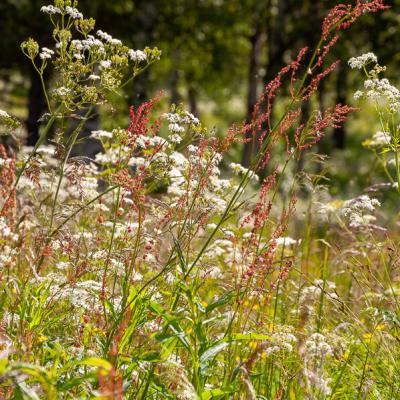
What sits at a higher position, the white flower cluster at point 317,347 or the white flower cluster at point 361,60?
the white flower cluster at point 361,60

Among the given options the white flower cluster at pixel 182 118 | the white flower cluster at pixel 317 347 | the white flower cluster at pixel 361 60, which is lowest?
the white flower cluster at pixel 317 347

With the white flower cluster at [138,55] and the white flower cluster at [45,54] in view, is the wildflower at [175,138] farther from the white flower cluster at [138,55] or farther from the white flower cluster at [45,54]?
the white flower cluster at [45,54]

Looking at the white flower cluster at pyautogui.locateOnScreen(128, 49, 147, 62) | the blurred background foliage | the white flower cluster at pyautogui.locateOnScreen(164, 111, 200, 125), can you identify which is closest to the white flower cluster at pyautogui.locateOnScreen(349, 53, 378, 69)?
the white flower cluster at pyautogui.locateOnScreen(164, 111, 200, 125)

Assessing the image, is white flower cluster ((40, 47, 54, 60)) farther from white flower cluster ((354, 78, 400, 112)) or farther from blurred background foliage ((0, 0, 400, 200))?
blurred background foliage ((0, 0, 400, 200))

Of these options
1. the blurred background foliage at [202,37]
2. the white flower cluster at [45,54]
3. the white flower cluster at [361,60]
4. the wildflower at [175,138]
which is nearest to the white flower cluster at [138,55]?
the white flower cluster at [45,54]

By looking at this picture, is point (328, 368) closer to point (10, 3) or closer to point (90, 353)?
point (90, 353)

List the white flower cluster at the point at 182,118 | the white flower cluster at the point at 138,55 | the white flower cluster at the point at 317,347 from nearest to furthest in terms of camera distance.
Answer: the white flower cluster at the point at 317,347, the white flower cluster at the point at 182,118, the white flower cluster at the point at 138,55

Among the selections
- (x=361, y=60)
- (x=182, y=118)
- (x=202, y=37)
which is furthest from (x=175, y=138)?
(x=202, y=37)

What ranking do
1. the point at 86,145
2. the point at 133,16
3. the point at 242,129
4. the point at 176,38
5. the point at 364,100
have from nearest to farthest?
the point at 242,129 → the point at 364,100 → the point at 86,145 → the point at 133,16 → the point at 176,38

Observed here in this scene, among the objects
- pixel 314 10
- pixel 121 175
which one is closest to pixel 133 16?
pixel 314 10

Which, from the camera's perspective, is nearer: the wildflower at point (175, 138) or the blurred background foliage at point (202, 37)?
the wildflower at point (175, 138)

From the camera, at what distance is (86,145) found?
10875mm

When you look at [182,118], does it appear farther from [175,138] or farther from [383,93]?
[383,93]

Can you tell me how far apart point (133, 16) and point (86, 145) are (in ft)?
10.9
